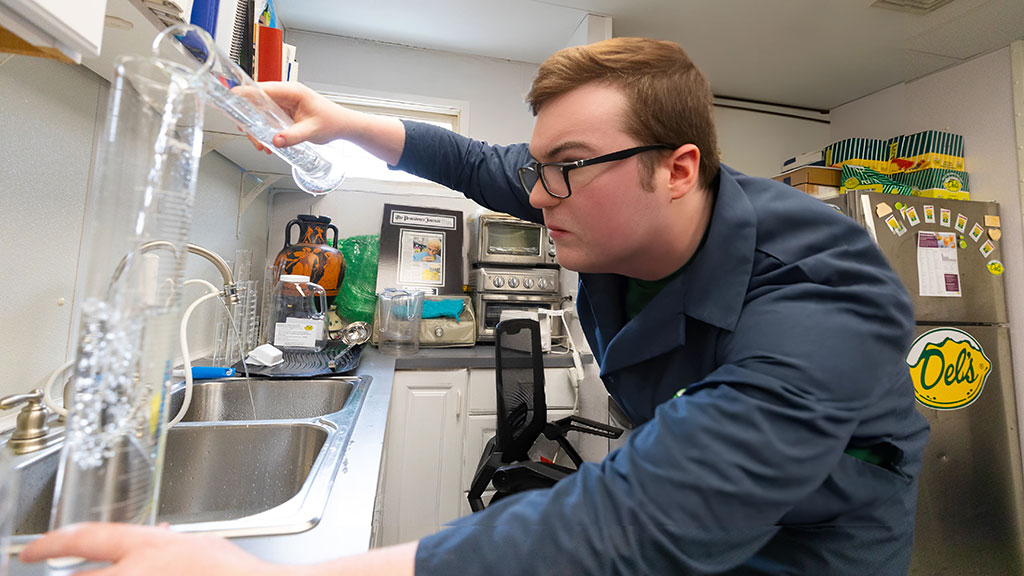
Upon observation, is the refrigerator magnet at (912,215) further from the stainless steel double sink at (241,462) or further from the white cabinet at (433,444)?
the stainless steel double sink at (241,462)

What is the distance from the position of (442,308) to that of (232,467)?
130 centimetres

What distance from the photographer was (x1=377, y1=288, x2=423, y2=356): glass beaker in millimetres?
2090

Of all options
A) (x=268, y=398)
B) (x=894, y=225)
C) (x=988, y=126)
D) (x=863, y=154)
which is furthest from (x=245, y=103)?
(x=988, y=126)

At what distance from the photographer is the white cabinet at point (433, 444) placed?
6.15ft

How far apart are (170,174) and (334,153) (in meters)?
0.68

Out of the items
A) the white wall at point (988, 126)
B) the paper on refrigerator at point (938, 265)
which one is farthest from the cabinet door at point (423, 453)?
the white wall at point (988, 126)

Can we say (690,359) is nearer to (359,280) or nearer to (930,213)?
(359,280)

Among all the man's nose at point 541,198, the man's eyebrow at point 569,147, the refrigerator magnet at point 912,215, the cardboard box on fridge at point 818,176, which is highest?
the cardboard box on fridge at point 818,176

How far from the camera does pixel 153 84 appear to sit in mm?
367

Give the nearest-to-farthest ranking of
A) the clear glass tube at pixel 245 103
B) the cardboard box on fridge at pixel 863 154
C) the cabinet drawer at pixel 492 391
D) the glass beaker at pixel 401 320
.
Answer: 1. the clear glass tube at pixel 245 103
2. the cabinet drawer at pixel 492 391
3. the glass beaker at pixel 401 320
4. the cardboard box on fridge at pixel 863 154

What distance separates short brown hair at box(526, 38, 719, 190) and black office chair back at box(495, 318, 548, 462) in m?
1.14

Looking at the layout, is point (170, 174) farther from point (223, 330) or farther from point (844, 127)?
point (844, 127)

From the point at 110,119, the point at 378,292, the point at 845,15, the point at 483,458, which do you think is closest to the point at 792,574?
the point at 110,119

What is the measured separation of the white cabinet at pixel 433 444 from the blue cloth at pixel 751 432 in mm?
1302
